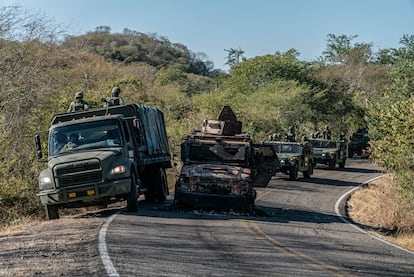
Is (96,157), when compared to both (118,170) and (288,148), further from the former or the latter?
(288,148)

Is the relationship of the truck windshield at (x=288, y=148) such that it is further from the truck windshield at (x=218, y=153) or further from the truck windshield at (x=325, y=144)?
the truck windshield at (x=218, y=153)

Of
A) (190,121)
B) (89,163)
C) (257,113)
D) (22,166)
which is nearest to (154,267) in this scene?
(89,163)

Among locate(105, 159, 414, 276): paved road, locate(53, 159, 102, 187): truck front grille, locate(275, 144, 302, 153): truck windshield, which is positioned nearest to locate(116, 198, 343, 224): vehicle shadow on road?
locate(105, 159, 414, 276): paved road

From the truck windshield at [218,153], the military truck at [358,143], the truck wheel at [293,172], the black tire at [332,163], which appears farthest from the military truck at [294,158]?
the military truck at [358,143]

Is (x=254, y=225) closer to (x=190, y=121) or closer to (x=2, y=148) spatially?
(x=2, y=148)

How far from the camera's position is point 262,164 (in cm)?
1923

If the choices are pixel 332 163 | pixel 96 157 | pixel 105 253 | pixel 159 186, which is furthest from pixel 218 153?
pixel 332 163

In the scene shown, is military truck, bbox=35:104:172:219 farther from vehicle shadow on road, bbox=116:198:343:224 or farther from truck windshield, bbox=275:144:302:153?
truck windshield, bbox=275:144:302:153

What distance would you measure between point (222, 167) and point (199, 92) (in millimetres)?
37826

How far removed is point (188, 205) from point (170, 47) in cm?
9116

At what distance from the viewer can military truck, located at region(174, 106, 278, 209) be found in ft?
57.1

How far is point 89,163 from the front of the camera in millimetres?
15375

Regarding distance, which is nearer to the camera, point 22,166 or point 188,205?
point 188,205

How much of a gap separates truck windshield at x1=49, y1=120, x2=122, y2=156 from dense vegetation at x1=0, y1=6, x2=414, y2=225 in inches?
52.0
